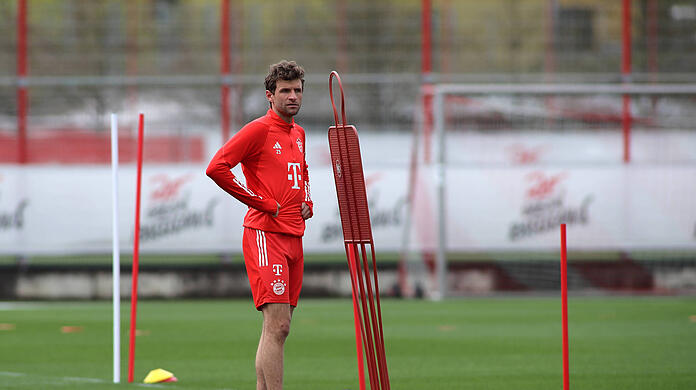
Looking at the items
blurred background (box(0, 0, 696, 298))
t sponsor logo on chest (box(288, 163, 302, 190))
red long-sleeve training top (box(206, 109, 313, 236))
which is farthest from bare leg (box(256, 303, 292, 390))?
blurred background (box(0, 0, 696, 298))

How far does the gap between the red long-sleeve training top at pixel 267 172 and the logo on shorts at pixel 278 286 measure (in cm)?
29

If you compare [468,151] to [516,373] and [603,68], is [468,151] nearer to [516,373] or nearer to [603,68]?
[603,68]

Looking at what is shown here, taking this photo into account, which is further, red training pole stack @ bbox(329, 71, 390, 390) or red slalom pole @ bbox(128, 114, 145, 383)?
red slalom pole @ bbox(128, 114, 145, 383)

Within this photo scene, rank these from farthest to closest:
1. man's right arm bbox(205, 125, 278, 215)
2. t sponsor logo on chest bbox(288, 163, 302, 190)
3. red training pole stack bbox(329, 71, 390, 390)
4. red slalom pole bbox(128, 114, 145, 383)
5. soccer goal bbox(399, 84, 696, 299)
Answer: soccer goal bbox(399, 84, 696, 299) < red slalom pole bbox(128, 114, 145, 383) < t sponsor logo on chest bbox(288, 163, 302, 190) < man's right arm bbox(205, 125, 278, 215) < red training pole stack bbox(329, 71, 390, 390)

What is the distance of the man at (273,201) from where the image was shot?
5.93 metres

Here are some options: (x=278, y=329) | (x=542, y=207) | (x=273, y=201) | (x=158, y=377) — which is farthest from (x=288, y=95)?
(x=542, y=207)

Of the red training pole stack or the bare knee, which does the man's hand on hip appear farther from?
the bare knee

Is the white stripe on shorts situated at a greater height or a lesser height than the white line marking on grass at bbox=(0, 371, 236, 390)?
greater

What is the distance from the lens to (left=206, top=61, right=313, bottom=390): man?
5.93 meters

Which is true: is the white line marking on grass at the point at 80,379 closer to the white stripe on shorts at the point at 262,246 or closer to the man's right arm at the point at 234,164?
the white stripe on shorts at the point at 262,246

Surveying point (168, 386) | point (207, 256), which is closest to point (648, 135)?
point (207, 256)

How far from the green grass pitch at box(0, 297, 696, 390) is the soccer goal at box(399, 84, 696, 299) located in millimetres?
772

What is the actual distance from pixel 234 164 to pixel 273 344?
102 centimetres

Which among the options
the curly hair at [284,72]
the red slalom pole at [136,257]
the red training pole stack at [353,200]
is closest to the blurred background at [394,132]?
the red slalom pole at [136,257]
